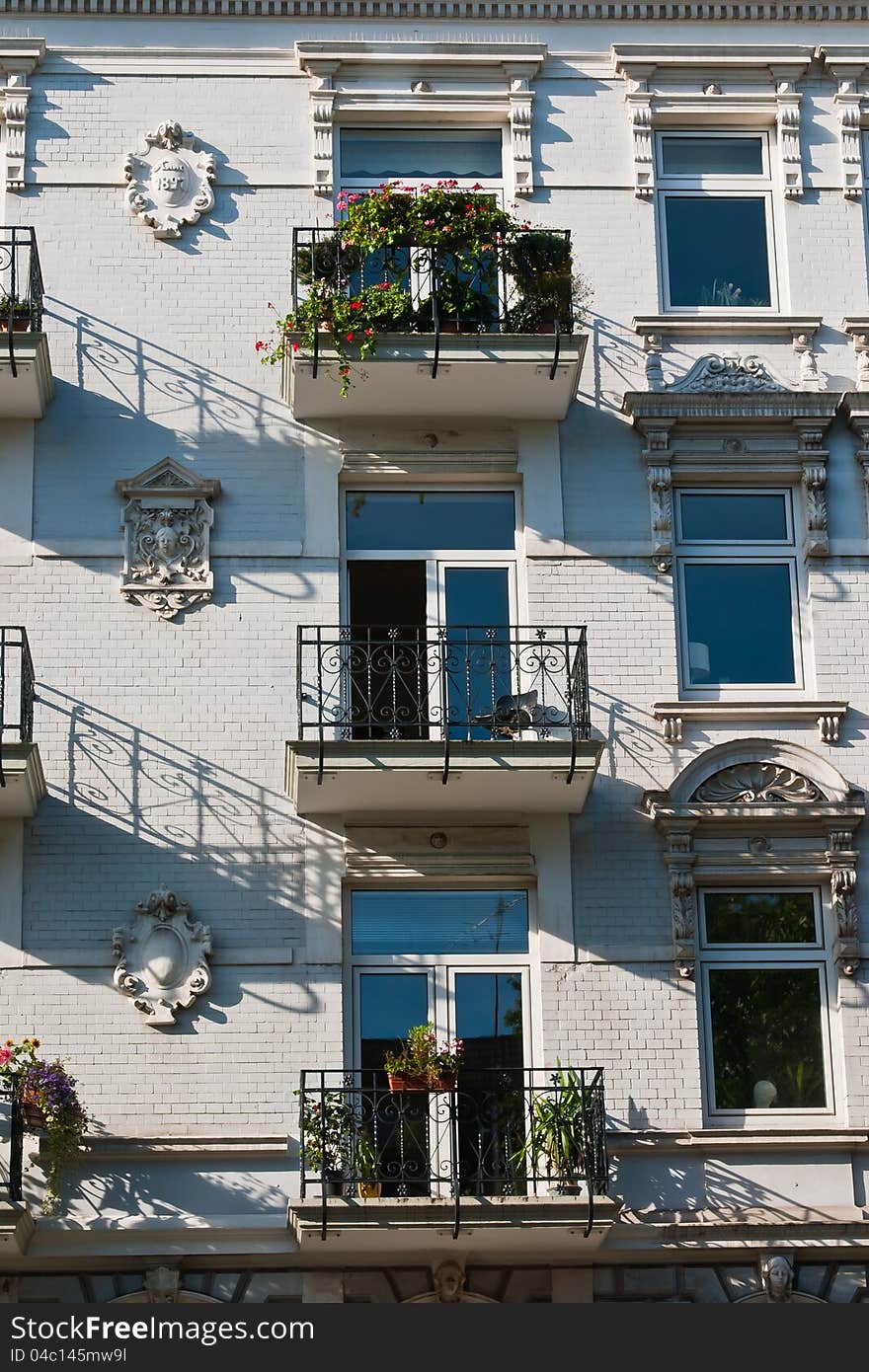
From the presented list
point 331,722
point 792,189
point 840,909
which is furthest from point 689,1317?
point 792,189

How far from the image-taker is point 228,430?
18734 millimetres

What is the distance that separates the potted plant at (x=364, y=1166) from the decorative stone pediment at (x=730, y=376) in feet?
22.3

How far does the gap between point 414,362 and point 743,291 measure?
10.9 ft

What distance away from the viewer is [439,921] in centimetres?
1772

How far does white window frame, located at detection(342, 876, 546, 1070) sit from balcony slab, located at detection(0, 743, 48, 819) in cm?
249

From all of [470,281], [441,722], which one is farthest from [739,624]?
[470,281]

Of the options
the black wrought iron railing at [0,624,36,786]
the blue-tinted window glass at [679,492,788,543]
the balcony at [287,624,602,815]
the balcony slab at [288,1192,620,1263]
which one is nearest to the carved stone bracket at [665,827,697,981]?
the balcony at [287,624,602,815]

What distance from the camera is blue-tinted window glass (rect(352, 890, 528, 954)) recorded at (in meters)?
17.7

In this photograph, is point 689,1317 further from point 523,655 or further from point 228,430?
point 228,430

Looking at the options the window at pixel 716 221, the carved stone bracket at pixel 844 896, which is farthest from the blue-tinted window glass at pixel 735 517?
the carved stone bracket at pixel 844 896

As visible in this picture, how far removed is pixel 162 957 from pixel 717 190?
8311mm

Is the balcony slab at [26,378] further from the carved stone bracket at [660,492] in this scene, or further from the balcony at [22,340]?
the carved stone bracket at [660,492]

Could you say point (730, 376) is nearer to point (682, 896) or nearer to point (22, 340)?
point (682, 896)

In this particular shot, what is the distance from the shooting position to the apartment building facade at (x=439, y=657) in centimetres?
1659
